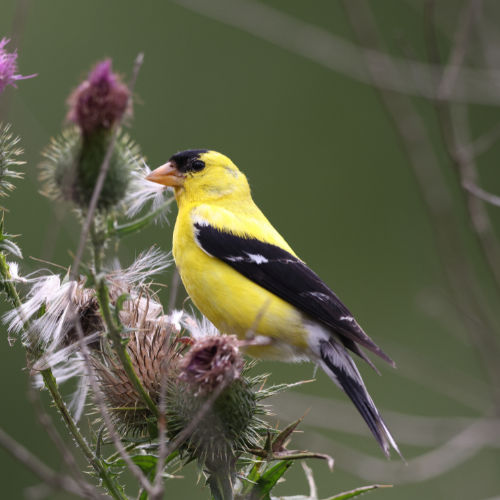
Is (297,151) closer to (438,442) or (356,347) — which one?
(438,442)

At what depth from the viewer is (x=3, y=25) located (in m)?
5.91

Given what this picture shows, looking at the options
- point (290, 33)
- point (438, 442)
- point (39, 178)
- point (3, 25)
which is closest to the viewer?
point (39, 178)

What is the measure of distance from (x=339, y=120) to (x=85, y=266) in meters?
5.15

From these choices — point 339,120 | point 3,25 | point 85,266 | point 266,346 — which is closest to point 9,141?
point 85,266

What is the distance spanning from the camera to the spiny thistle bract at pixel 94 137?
177 cm

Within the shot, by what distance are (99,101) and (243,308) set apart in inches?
43.3

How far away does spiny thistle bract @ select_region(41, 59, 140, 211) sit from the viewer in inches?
69.6

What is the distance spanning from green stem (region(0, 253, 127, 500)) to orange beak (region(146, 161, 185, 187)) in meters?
1.28

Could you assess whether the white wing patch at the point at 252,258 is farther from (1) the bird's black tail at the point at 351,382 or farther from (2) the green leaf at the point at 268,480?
(2) the green leaf at the point at 268,480

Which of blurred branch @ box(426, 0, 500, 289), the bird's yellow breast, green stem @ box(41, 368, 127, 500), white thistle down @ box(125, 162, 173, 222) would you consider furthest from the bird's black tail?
green stem @ box(41, 368, 127, 500)

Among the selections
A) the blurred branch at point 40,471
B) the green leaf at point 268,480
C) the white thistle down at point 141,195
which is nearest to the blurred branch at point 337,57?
the white thistle down at point 141,195

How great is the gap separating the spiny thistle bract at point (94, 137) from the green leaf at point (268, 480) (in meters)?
0.79

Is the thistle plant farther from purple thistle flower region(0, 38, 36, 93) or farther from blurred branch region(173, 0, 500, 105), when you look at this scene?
blurred branch region(173, 0, 500, 105)

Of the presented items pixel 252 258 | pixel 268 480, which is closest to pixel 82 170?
pixel 268 480
